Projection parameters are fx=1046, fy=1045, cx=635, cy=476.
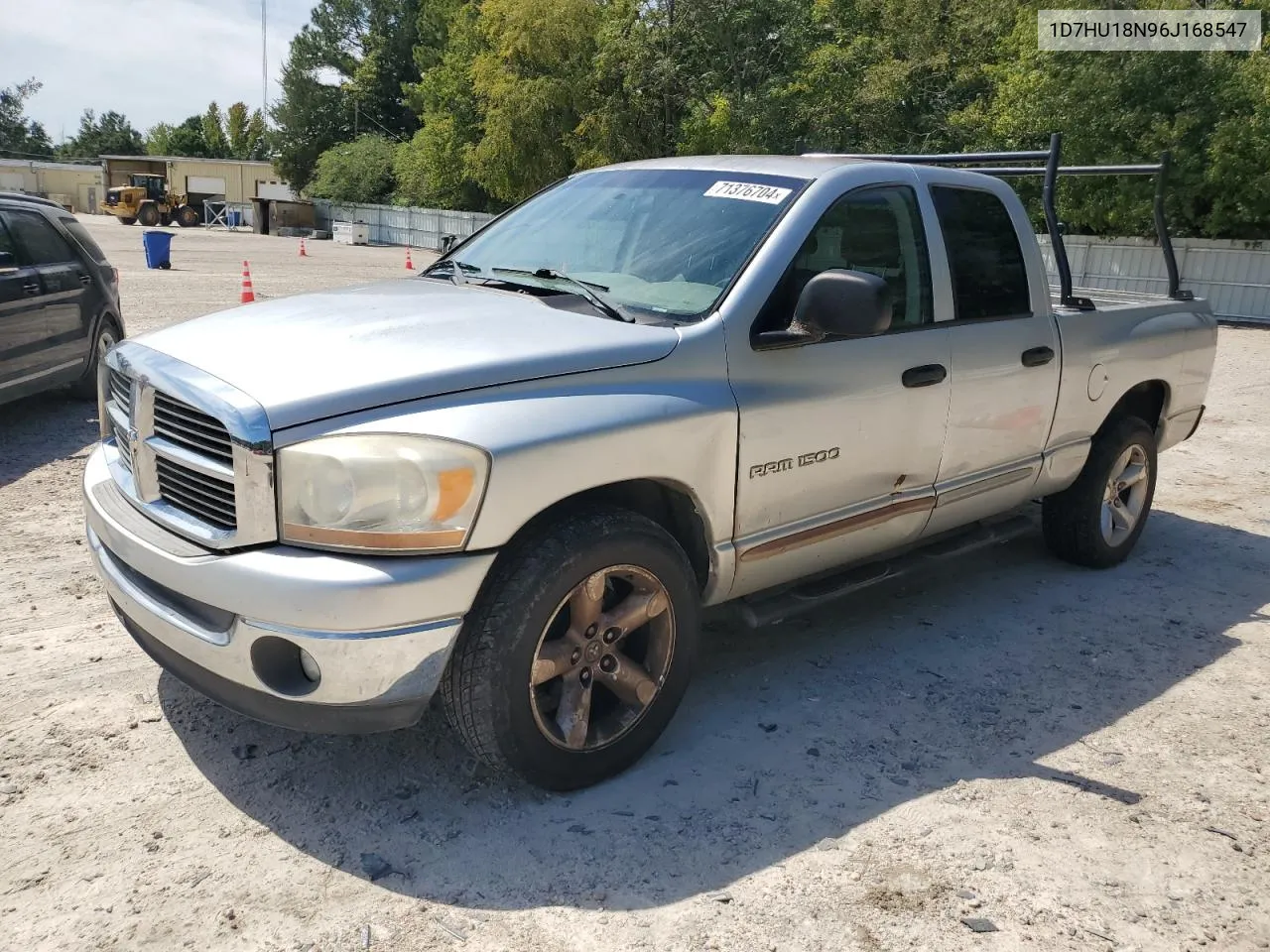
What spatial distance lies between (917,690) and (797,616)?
76 centimetres

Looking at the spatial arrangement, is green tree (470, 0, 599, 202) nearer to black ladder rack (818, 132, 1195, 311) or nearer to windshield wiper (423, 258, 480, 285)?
black ladder rack (818, 132, 1195, 311)

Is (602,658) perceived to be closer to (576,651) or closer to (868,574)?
(576,651)

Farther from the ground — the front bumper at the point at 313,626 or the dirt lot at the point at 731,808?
the front bumper at the point at 313,626

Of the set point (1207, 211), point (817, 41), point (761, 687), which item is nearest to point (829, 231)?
point (761, 687)

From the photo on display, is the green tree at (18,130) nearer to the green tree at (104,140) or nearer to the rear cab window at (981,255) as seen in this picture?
the green tree at (104,140)

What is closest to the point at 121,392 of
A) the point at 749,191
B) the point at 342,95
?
the point at 749,191

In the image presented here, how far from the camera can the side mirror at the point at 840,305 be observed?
3.22 m

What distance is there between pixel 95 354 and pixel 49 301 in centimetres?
76

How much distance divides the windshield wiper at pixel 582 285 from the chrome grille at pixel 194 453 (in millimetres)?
1188

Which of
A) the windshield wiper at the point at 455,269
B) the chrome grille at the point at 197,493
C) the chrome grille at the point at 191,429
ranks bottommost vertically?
the chrome grille at the point at 197,493

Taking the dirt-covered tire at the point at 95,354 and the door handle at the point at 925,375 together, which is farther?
the dirt-covered tire at the point at 95,354

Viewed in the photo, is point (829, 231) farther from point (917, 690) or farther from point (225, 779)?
point (225, 779)

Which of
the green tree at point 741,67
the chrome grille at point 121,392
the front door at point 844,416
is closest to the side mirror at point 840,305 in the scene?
the front door at point 844,416

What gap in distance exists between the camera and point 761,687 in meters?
3.93
